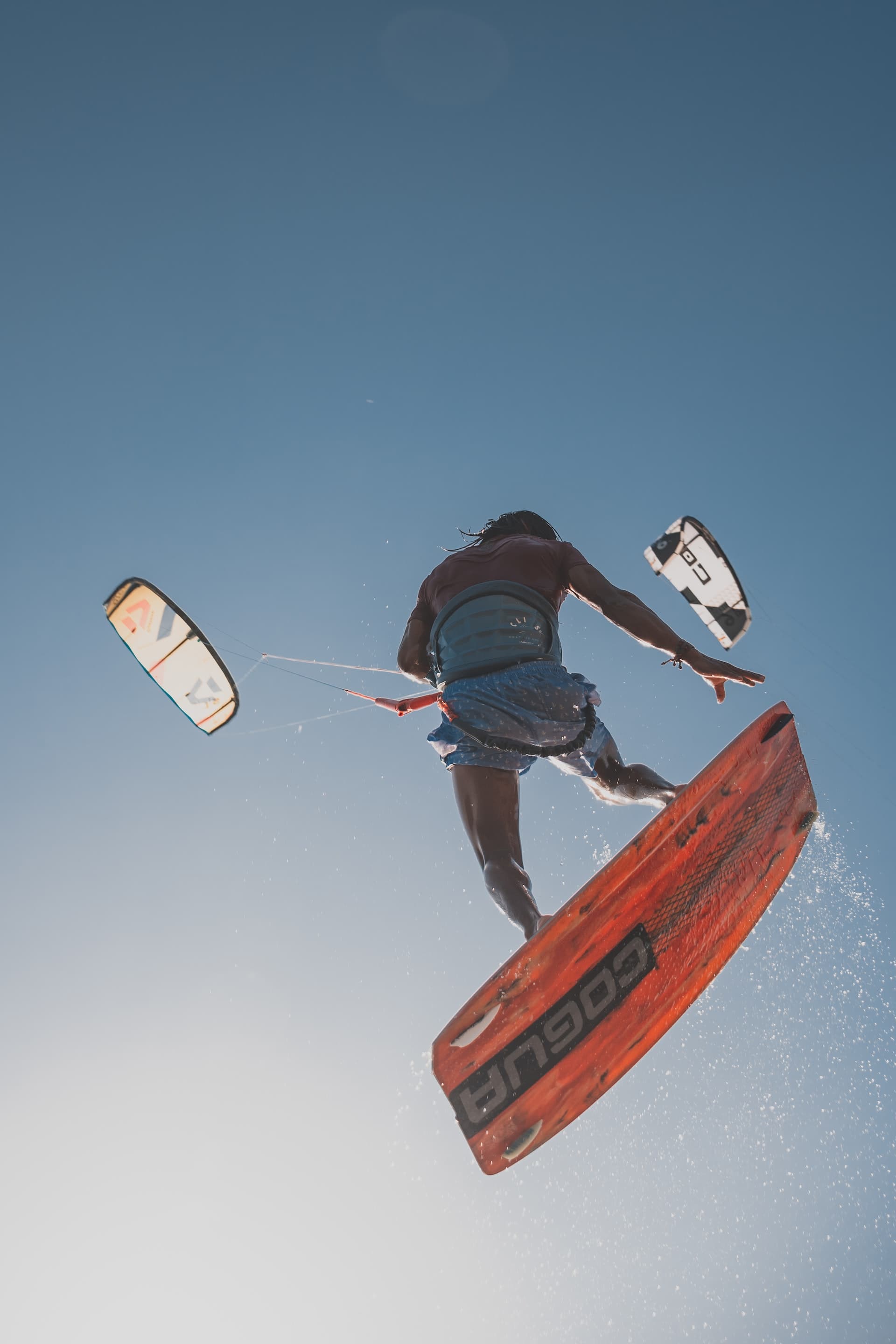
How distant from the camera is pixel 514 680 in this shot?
2975mm

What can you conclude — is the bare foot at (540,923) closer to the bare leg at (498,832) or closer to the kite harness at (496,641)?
the bare leg at (498,832)

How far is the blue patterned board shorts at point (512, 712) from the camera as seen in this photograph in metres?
2.95

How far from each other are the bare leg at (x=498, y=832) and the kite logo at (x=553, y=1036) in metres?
0.29

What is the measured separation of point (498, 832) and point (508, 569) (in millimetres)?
1040

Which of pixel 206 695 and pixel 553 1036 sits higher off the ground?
pixel 206 695

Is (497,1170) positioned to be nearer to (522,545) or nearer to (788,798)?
(788,798)

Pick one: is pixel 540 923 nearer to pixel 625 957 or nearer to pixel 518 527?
pixel 625 957

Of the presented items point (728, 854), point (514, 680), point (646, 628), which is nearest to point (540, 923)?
point (514, 680)

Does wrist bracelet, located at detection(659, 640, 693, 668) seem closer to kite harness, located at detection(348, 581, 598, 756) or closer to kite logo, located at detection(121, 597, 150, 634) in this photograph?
kite harness, located at detection(348, 581, 598, 756)

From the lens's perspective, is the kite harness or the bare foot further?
the kite harness

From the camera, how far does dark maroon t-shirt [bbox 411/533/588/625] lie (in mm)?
3273

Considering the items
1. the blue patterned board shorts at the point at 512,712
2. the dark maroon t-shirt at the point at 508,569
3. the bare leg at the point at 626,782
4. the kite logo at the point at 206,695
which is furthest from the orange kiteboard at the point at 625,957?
the kite logo at the point at 206,695

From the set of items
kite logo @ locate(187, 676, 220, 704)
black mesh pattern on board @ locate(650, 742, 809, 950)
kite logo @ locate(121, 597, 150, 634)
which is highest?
kite logo @ locate(121, 597, 150, 634)

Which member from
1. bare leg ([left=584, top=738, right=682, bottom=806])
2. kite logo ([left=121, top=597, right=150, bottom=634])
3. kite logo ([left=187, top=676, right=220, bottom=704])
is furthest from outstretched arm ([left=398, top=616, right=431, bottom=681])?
kite logo ([left=121, top=597, right=150, bottom=634])
